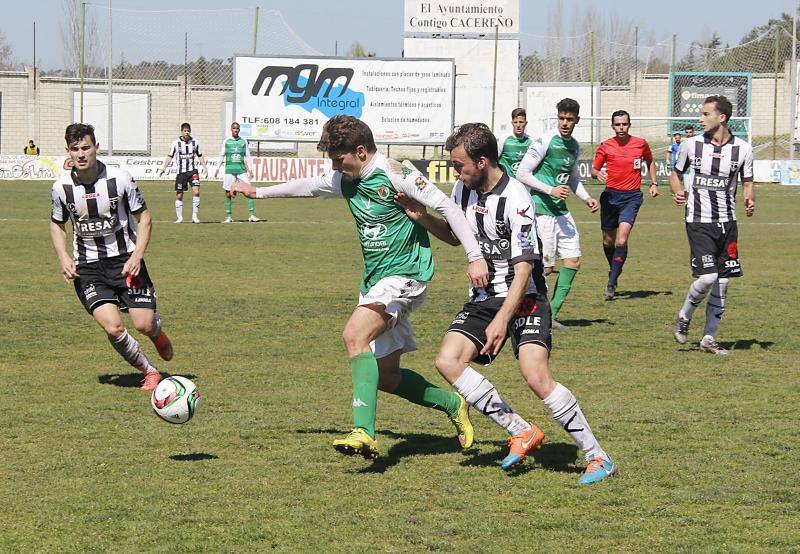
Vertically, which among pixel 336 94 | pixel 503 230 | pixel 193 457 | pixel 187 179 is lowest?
pixel 193 457

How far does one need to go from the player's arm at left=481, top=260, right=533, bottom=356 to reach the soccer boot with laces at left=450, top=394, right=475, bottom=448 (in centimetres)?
94

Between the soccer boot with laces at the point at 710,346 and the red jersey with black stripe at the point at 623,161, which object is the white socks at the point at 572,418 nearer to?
the soccer boot with laces at the point at 710,346

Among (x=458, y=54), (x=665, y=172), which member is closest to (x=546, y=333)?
(x=665, y=172)

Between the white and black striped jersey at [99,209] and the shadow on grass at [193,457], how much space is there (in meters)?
2.68

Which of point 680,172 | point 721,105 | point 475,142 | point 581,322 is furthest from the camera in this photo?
point 581,322

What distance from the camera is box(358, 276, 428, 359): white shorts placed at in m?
6.29

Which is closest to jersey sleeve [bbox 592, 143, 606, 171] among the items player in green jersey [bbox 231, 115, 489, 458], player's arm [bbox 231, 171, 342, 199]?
player's arm [bbox 231, 171, 342, 199]

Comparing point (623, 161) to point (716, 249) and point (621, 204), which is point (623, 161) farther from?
point (716, 249)

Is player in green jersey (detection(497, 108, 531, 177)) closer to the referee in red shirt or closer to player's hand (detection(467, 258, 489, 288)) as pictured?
the referee in red shirt

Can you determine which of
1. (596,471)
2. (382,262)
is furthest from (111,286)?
(596,471)

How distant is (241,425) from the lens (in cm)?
716

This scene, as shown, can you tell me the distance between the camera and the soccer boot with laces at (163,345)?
28.3ft

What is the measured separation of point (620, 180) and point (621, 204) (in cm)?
31

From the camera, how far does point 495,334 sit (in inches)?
220
